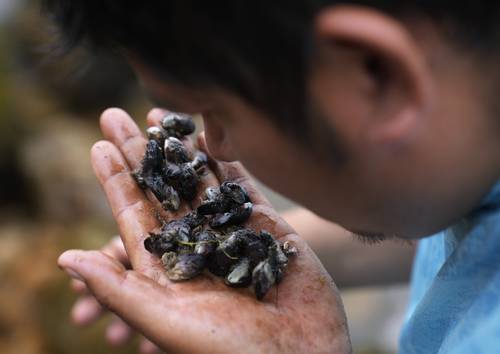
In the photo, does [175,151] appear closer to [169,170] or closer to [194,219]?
[169,170]

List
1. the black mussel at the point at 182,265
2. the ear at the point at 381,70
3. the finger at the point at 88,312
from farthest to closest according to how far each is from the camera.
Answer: the finger at the point at 88,312, the black mussel at the point at 182,265, the ear at the point at 381,70

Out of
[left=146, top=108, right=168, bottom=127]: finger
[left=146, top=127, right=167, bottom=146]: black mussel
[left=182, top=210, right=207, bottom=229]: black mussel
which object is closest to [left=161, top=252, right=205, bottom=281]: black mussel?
[left=182, top=210, right=207, bottom=229]: black mussel

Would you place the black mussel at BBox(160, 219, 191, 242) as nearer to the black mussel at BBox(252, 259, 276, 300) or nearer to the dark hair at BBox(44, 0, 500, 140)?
the black mussel at BBox(252, 259, 276, 300)

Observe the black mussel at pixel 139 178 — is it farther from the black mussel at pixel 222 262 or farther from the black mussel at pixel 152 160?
the black mussel at pixel 222 262

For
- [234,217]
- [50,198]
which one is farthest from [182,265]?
[50,198]

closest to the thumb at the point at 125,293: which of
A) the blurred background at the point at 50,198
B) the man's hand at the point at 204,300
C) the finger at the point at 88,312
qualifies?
the man's hand at the point at 204,300
